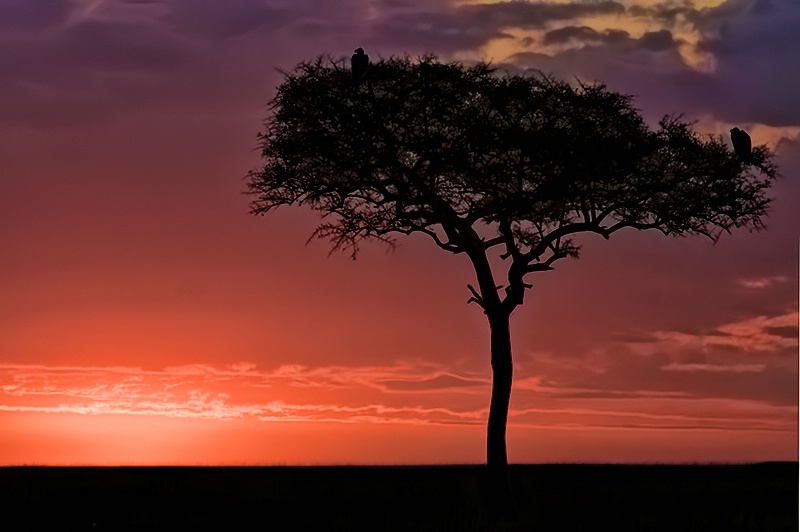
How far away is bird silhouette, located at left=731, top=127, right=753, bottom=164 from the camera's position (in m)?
35.6

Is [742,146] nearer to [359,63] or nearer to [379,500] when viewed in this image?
[359,63]

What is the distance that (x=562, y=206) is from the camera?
34219 millimetres

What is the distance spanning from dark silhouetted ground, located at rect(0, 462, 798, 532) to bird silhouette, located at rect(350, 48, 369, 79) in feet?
38.5

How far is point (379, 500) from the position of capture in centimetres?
3238

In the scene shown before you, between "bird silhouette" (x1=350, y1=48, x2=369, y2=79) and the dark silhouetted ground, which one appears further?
"bird silhouette" (x1=350, y1=48, x2=369, y2=79)

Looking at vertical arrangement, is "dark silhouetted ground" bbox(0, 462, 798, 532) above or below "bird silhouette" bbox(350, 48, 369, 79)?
below

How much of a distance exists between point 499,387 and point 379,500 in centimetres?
459

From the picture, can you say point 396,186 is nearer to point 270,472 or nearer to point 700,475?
point 270,472

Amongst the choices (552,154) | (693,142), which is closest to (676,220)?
(693,142)

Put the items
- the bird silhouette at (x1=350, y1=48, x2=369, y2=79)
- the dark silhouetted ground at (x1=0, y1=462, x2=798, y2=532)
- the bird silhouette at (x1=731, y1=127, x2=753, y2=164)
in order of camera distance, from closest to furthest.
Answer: the dark silhouetted ground at (x1=0, y1=462, x2=798, y2=532), the bird silhouette at (x1=350, y1=48, x2=369, y2=79), the bird silhouette at (x1=731, y1=127, x2=753, y2=164)

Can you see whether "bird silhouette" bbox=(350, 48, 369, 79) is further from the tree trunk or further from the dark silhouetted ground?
the dark silhouetted ground

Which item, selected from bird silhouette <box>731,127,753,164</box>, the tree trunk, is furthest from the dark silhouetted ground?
bird silhouette <box>731,127,753,164</box>

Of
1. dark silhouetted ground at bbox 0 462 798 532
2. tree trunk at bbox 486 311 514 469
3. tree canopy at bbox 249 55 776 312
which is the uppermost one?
tree canopy at bbox 249 55 776 312

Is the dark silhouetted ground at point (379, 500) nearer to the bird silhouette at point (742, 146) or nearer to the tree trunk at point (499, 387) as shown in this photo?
the tree trunk at point (499, 387)
